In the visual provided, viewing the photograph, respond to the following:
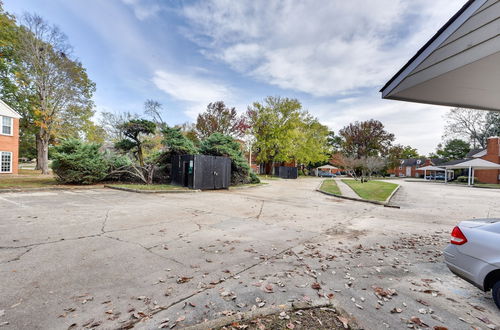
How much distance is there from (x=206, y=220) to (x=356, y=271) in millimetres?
3910

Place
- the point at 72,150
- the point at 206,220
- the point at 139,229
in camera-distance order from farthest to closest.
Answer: the point at 72,150 → the point at 206,220 → the point at 139,229

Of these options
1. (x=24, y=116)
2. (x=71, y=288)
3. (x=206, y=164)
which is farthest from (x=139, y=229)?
(x=24, y=116)

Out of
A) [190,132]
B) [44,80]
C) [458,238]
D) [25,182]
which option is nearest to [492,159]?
[458,238]

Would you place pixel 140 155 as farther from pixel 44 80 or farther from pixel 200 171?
pixel 44 80

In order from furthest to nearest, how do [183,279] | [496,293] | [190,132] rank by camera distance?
1. [190,132]
2. [183,279]
3. [496,293]

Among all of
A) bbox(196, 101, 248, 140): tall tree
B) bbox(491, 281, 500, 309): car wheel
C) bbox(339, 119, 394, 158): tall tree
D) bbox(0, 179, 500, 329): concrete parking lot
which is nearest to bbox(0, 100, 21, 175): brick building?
bbox(196, 101, 248, 140): tall tree

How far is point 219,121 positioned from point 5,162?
2352 cm

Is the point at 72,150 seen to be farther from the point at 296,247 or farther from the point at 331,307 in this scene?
the point at 331,307

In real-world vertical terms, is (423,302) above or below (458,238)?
below

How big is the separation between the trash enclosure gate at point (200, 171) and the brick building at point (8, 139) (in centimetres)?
1740

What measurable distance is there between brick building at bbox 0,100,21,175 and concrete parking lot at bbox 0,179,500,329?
20163mm

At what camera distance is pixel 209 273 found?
9.55 feet

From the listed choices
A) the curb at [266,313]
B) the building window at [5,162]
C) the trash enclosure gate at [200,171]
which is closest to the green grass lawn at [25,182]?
the building window at [5,162]

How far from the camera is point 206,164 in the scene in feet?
42.3
